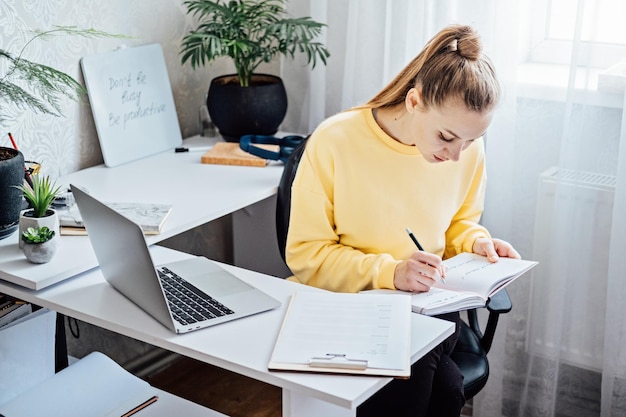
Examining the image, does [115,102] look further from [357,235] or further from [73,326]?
[357,235]

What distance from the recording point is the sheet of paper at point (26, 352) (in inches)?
68.3

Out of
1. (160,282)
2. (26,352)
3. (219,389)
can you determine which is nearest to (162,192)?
(26,352)

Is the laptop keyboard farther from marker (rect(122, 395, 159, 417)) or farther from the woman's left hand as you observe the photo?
the woman's left hand

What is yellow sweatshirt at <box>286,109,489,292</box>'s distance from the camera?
1.83m

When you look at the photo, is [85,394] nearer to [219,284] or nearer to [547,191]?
[219,284]

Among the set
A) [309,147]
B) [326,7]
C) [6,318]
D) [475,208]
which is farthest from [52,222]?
[326,7]

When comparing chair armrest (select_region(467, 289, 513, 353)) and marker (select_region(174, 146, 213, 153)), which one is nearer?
chair armrest (select_region(467, 289, 513, 353))

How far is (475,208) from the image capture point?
2012 millimetres

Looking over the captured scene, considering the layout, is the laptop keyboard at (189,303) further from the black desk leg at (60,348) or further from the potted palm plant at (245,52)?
the potted palm plant at (245,52)

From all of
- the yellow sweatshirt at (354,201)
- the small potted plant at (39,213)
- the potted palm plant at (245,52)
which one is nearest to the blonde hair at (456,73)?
the yellow sweatshirt at (354,201)

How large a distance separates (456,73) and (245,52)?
2.78ft

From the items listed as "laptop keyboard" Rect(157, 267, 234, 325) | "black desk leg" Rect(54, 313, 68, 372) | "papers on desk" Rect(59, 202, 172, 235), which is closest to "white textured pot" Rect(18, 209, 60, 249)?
"papers on desk" Rect(59, 202, 172, 235)

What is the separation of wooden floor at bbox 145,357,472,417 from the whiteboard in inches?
27.4

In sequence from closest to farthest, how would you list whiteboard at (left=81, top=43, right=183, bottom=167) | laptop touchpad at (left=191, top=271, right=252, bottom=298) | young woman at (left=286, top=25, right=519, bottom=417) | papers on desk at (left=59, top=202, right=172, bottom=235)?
laptop touchpad at (left=191, top=271, right=252, bottom=298) < young woman at (left=286, top=25, right=519, bottom=417) < papers on desk at (left=59, top=202, right=172, bottom=235) < whiteboard at (left=81, top=43, right=183, bottom=167)
